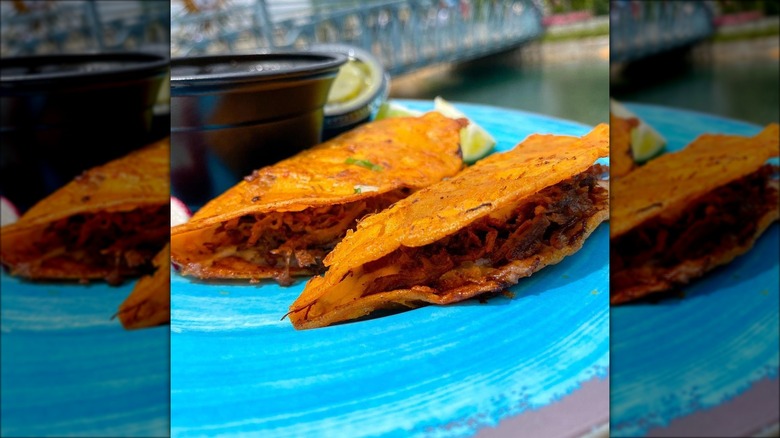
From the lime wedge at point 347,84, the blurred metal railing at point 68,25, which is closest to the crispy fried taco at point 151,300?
the blurred metal railing at point 68,25

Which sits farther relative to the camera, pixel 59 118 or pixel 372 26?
pixel 372 26

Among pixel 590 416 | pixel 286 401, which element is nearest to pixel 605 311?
pixel 590 416

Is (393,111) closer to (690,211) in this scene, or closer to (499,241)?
(499,241)

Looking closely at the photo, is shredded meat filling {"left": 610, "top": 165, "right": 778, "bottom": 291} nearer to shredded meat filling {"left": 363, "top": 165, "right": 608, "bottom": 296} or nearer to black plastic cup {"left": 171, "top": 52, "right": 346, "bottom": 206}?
shredded meat filling {"left": 363, "top": 165, "right": 608, "bottom": 296}

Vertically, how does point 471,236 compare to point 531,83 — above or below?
below

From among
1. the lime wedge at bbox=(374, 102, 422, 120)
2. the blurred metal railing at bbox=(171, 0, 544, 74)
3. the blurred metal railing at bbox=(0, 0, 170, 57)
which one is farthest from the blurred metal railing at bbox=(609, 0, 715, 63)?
the blurred metal railing at bbox=(0, 0, 170, 57)

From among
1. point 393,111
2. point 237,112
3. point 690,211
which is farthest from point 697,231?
point 237,112
